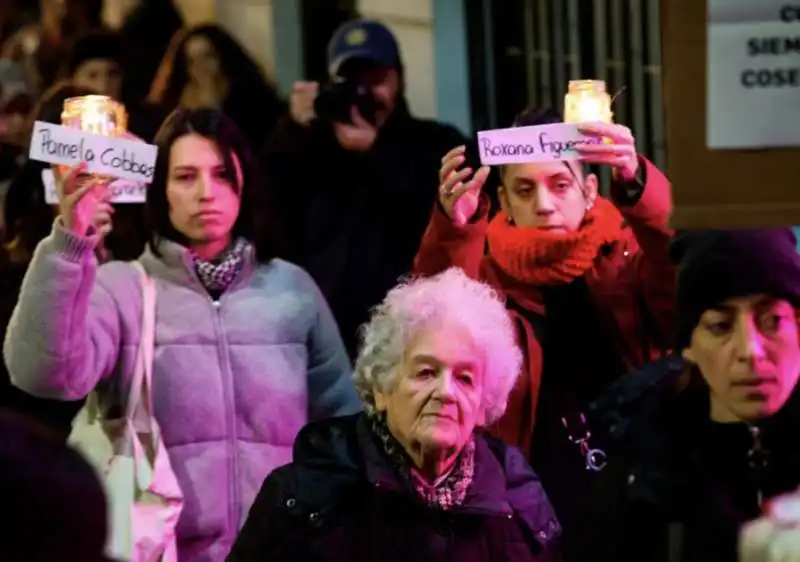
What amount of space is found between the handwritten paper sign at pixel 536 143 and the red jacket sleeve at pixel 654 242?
23 centimetres

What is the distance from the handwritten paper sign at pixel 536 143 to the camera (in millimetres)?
3523

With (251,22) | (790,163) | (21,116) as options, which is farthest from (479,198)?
(251,22)

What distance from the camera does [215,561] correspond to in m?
4.04

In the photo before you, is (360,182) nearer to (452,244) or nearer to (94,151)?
(452,244)

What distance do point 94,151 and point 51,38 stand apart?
4170mm

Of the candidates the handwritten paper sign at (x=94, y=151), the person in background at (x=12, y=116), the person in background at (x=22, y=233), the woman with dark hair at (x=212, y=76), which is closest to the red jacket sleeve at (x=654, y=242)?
the handwritten paper sign at (x=94, y=151)

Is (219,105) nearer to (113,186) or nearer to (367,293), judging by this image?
(367,293)

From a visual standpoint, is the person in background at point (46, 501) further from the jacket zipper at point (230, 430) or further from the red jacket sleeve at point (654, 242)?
the jacket zipper at point (230, 430)

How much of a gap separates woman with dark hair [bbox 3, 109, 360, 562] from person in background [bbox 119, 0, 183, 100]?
2.39 metres

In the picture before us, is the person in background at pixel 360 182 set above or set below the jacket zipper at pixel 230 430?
above

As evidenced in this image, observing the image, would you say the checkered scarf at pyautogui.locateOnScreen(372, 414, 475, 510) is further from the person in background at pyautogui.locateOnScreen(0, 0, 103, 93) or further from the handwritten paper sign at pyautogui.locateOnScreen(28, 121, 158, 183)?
the person in background at pyautogui.locateOnScreen(0, 0, 103, 93)

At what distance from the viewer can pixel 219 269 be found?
4.17 metres

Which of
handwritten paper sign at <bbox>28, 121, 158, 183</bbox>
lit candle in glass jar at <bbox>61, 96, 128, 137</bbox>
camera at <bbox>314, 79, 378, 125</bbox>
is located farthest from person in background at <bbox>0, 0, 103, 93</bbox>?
handwritten paper sign at <bbox>28, 121, 158, 183</bbox>

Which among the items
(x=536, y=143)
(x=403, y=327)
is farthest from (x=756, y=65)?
(x=403, y=327)
